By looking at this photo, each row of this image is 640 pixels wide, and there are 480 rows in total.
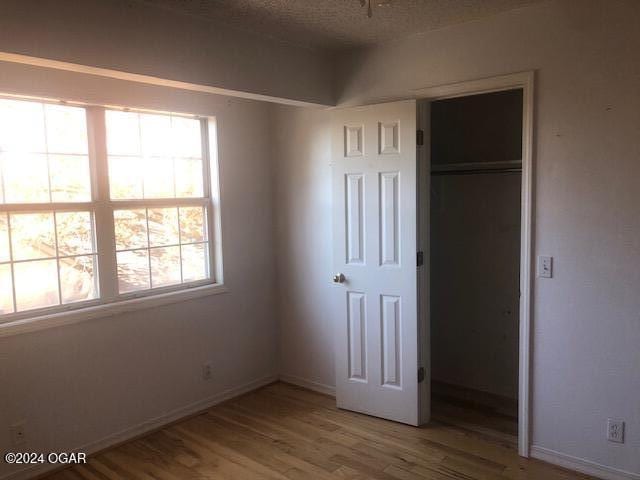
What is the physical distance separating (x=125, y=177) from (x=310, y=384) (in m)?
2.16

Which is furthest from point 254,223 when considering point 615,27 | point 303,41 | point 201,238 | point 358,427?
point 615,27

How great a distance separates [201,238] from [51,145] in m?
1.22

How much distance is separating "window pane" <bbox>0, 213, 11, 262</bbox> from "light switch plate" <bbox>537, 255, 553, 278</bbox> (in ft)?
9.77

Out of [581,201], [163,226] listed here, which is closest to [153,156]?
[163,226]

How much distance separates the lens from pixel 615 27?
249 cm

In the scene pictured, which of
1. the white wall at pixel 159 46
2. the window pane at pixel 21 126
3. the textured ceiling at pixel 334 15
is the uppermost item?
the textured ceiling at pixel 334 15

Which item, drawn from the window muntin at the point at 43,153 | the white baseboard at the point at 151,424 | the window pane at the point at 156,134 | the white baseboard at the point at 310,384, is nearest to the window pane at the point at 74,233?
the window muntin at the point at 43,153

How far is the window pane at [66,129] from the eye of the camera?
295 centimetres

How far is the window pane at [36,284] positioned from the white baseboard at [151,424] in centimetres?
91

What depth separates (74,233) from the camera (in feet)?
10.1

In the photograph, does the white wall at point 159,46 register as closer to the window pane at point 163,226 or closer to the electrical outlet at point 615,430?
the window pane at point 163,226

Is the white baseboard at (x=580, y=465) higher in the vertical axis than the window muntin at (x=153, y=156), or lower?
lower

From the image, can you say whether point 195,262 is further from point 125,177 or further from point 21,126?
point 21,126

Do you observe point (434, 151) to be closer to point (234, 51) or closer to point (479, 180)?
point (479, 180)
